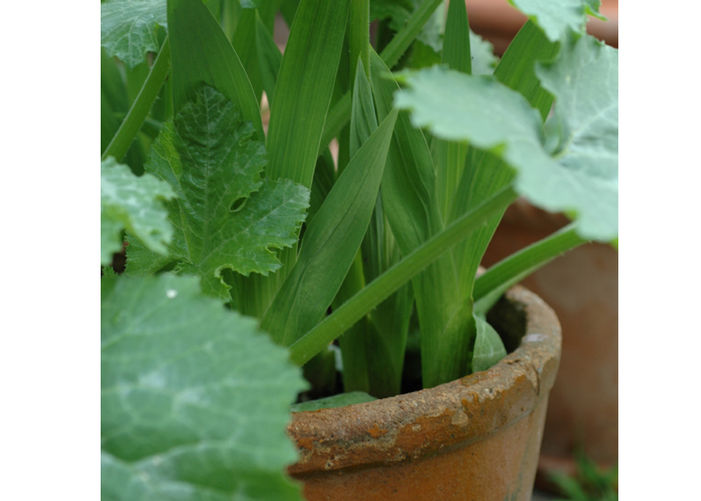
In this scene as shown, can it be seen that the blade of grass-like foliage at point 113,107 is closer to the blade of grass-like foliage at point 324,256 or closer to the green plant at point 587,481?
the blade of grass-like foliage at point 324,256

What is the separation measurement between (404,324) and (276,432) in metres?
0.33

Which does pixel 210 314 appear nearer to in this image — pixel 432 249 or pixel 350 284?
pixel 432 249

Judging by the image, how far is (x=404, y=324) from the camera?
0.60 m

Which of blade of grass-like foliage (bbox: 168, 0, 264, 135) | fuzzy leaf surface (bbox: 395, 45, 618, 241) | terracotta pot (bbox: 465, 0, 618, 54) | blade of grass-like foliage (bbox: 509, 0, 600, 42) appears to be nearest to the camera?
fuzzy leaf surface (bbox: 395, 45, 618, 241)

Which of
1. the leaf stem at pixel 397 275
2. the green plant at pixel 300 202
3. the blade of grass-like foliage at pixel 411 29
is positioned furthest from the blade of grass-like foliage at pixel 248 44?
the leaf stem at pixel 397 275

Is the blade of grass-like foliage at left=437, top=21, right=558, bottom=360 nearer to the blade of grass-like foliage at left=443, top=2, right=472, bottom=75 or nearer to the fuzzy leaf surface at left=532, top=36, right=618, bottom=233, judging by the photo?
the blade of grass-like foliage at left=443, top=2, right=472, bottom=75

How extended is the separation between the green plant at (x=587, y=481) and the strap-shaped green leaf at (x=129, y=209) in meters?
1.02

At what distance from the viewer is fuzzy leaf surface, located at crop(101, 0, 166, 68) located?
1.75ft

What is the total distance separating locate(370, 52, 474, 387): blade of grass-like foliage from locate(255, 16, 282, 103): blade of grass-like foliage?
102 millimetres

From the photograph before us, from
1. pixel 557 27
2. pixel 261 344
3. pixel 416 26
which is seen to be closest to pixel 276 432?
pixel 261 344

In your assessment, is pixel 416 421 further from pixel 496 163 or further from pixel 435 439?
pixel 496 163

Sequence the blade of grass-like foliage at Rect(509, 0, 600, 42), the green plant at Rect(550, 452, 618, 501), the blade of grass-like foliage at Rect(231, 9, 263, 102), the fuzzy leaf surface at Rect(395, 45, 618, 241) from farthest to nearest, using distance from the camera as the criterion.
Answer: the green plant at Rect(550, 452, 618, 501) < the blade of grass-like foliage at Rect(231, 9, 263, 102) < the blade of grass-like foliage at Rect(509, 0, 600, 42) < the fuzzy leaf surface at Rect(395, 45, 618, 241)

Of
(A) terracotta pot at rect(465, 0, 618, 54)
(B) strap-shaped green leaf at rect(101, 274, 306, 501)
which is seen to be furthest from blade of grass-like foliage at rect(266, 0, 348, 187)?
(A) terracotta pot at rect(465, 0, 618, 54)

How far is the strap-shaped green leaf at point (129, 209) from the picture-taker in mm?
307
